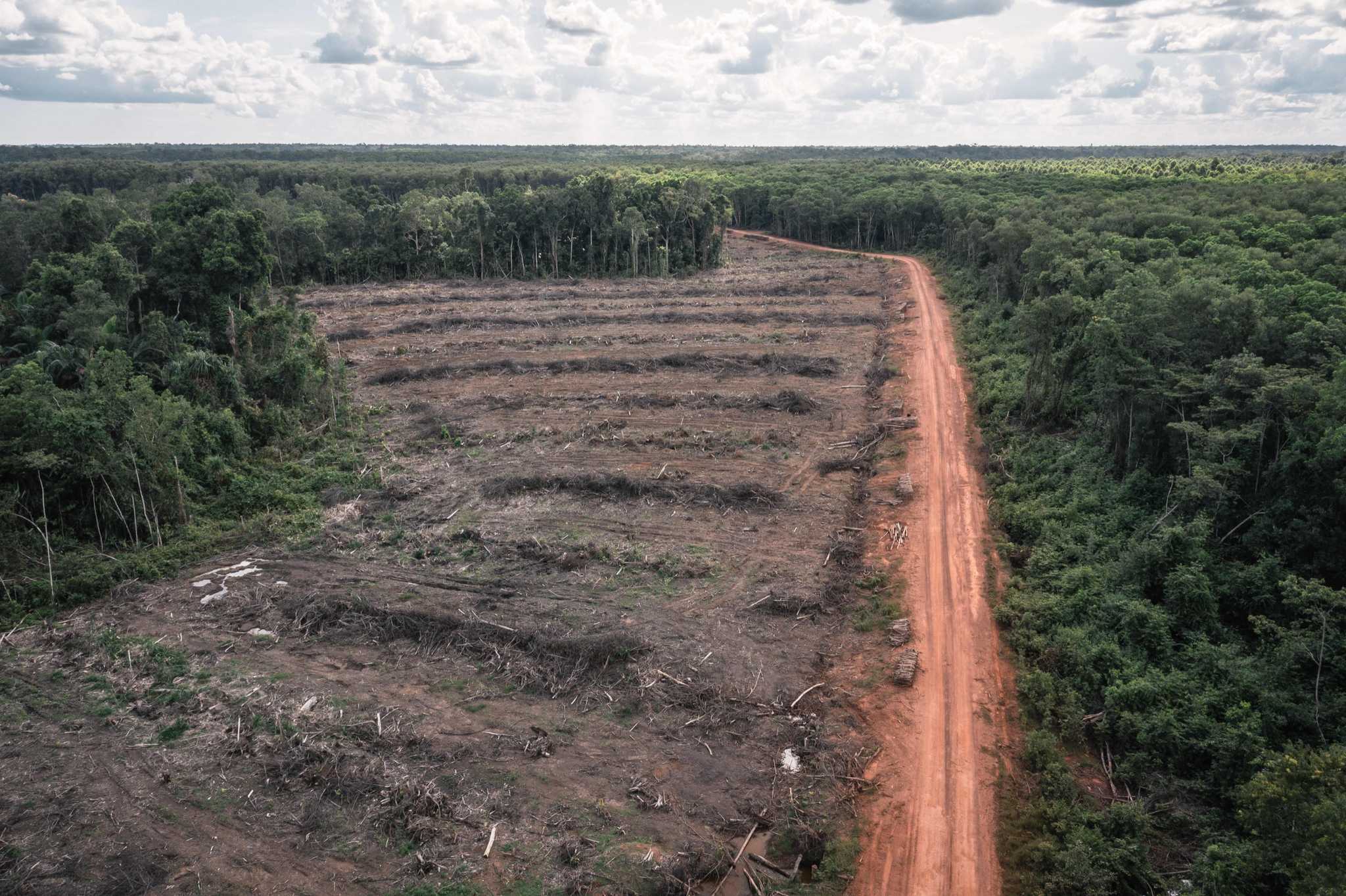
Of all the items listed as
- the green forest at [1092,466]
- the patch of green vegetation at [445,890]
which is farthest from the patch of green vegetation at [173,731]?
the green forest at [1092,466]

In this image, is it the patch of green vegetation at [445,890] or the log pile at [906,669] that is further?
the log pile at [906,669]

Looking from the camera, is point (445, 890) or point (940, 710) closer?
point (445, 890)

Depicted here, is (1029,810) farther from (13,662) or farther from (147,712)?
(13,662)

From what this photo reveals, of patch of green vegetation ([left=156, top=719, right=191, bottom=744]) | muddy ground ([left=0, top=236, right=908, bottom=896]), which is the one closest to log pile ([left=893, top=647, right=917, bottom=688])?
muddy ground ([left=0, top=236, right=908, bottom=896])

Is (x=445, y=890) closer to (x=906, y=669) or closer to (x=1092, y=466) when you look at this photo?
(x=906, y=669)

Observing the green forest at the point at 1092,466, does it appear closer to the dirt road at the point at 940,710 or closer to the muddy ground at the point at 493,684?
the dirt road at the point at 940,710

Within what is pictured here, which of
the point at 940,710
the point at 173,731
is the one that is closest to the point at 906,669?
the point at 940,710

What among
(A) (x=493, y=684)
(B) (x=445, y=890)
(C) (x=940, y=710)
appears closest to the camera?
(B) (x=445, y=890)
